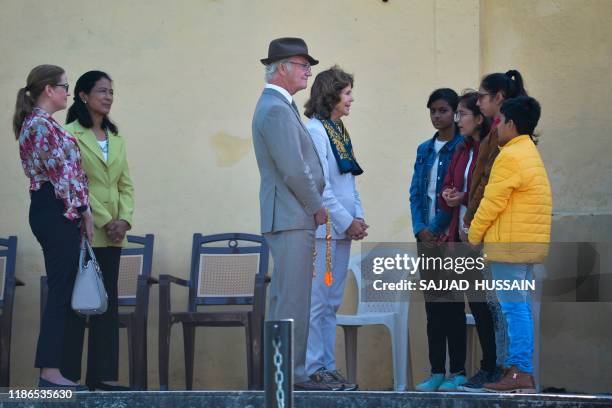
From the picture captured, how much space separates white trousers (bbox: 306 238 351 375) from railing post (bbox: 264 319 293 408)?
248cm

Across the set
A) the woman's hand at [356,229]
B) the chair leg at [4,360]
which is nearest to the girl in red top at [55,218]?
the woman's hand at [356,229]

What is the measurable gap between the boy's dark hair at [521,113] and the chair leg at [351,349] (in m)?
1.75

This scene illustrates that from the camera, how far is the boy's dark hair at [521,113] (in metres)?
5.49

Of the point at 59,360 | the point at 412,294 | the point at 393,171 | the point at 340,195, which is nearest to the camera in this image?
the point at 59,360

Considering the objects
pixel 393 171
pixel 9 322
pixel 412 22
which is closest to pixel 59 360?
pixel 9 322

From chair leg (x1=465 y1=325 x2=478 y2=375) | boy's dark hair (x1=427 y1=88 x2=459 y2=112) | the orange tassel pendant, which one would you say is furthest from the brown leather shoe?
boy's dark hair (x1=427 y1=88 x2=459 y2=112)

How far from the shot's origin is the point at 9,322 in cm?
682

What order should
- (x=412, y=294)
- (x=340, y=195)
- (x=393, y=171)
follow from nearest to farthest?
(x=340, y=195) → (x=412, y=294) → (x=393, y=171)

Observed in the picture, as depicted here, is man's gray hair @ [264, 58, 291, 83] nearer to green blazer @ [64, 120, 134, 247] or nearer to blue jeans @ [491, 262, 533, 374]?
green blazer @ [64, 120, 134, 247]

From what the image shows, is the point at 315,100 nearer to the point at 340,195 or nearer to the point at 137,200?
the point at 340,195

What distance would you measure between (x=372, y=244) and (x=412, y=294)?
486 mm

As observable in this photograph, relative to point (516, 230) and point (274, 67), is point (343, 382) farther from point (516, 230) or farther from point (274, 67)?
point (274, 67)

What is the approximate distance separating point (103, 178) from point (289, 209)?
4.01 ft

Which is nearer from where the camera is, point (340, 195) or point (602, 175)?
point (340, 195)
